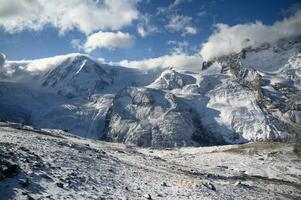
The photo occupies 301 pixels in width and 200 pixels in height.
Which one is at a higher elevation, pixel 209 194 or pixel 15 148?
pixel 15 148

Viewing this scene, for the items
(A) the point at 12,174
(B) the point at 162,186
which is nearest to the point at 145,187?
(B) the point at 162,186

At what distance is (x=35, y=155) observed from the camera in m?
33.8

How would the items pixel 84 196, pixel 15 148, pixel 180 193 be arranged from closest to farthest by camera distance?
1. pixel 84 196
2. pixel 180 193
3. pixel 15 148

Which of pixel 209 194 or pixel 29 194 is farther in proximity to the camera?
pixel 209 194

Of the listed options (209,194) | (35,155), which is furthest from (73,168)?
(209,194)

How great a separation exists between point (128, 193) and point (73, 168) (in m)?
6.49

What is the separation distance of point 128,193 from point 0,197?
939 centimetres

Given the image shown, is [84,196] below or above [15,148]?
below

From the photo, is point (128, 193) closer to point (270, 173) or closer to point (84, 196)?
point (84, 196)

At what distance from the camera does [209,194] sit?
33.5 metres

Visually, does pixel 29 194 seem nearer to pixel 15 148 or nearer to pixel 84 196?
pixel 84 196

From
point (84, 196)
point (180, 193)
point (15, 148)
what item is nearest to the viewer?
point (84, 196)

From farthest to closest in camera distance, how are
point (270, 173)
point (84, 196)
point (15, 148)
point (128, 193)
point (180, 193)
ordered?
point (270, 173) < point (15, 148) < point (180, 193) < point (128, 193) < point (84, 196)

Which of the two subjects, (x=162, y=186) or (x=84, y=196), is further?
(x=162, y=186)
